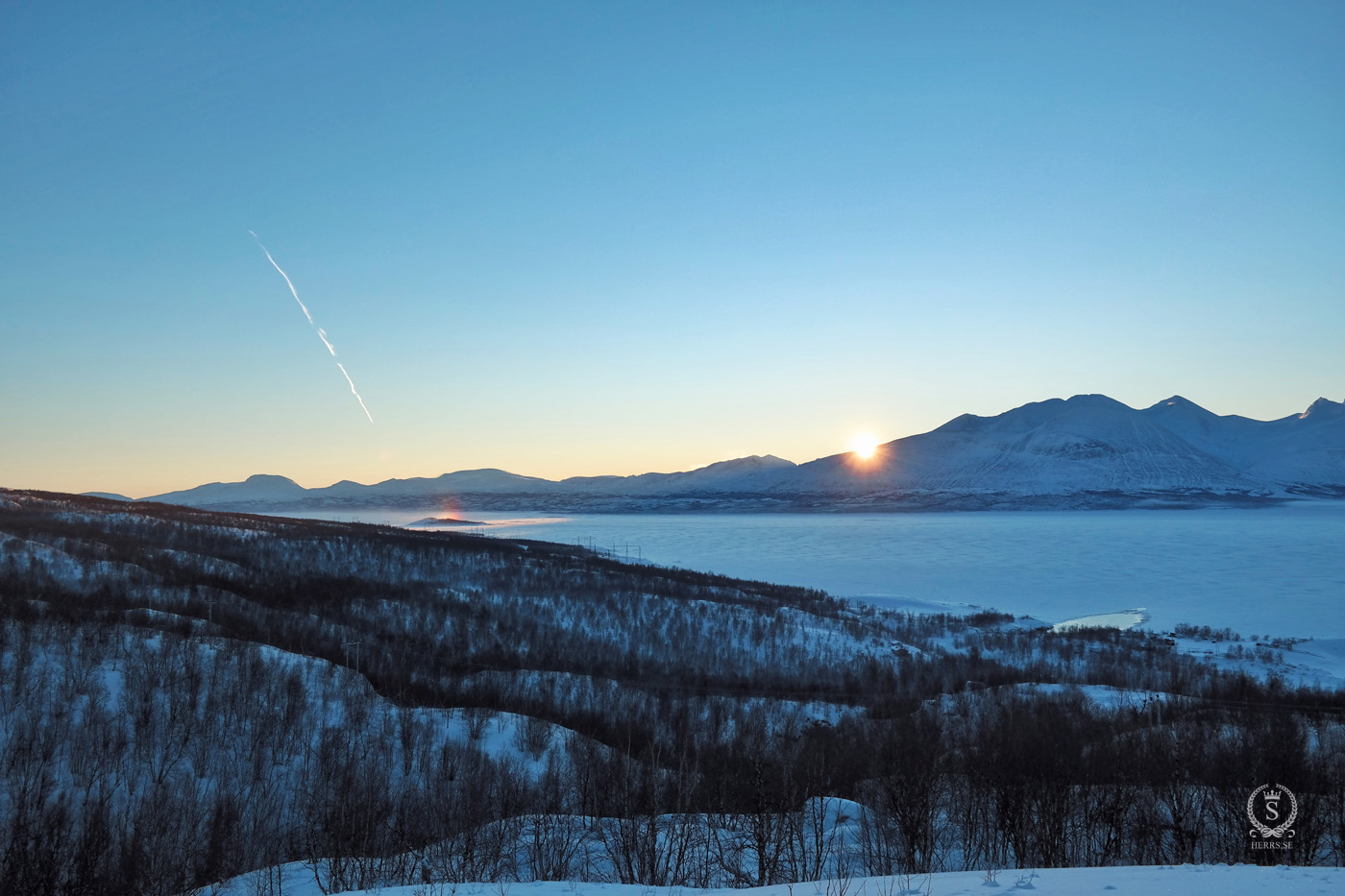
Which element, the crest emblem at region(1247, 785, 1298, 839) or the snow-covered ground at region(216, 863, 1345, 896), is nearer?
the snow-covered ground at region(216, 863, 1345, 896)

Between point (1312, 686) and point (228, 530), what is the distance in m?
52.2

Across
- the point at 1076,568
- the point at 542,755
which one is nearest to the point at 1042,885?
the point at 542,755

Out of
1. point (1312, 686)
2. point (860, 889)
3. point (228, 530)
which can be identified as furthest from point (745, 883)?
point (228, 530)

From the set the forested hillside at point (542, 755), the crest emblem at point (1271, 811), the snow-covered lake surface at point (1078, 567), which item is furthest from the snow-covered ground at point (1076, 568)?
the crest emblem at point (1271, 811)

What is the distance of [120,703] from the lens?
1266 cm

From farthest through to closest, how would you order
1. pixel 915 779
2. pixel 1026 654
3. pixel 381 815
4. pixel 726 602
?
pixel 726 602
pixel 1026 654
pixel 915 779
pixel 381 815

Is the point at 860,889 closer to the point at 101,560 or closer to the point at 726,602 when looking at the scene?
the point at 101,560

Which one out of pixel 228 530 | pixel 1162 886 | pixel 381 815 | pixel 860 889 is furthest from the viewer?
pixel 228 530
